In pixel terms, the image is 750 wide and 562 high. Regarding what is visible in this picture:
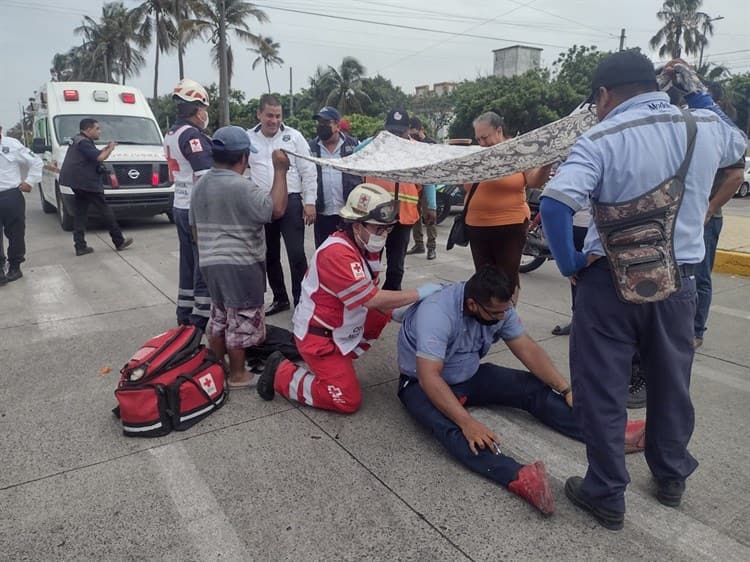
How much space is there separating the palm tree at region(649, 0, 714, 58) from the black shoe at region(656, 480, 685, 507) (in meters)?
50.1

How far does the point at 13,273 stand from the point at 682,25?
5231 cm

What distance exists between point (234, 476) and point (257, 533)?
45 centimetres

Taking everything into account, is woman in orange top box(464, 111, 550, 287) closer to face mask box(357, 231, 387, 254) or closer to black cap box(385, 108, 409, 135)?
black cap box(385, 108, 409, 135)

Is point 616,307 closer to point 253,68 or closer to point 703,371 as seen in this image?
point 703,371

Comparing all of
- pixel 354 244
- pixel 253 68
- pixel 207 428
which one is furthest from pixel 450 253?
pixel 253 68

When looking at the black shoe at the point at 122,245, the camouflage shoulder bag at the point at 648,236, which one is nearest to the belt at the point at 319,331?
the camouflage shoulder bag at the point at 648,236

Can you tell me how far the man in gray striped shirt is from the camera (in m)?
3.39

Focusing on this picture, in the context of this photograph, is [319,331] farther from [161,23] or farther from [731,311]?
[161,23]

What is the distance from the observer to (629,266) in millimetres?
2117

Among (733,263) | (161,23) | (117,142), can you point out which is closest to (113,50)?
(161,23)

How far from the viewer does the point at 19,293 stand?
5.97m

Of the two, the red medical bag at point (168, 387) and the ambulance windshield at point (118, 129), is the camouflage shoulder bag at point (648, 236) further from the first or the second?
the ambulance windshield at point (118, 129)

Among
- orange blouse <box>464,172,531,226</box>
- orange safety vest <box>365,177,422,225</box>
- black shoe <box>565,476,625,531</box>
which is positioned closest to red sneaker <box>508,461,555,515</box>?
black shoe <box>565,476,625,531</box>

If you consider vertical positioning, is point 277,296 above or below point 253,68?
below
